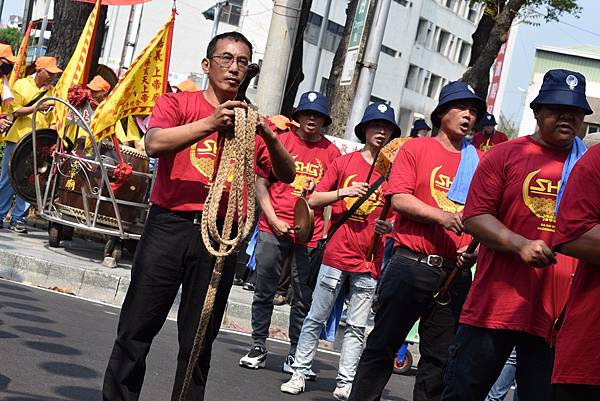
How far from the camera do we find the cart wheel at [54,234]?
44.0 feet

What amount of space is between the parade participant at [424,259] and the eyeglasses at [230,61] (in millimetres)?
1447

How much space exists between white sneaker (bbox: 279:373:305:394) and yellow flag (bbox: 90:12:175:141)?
14.2 feet

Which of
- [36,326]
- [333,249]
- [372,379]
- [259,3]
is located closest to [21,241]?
[36,326]

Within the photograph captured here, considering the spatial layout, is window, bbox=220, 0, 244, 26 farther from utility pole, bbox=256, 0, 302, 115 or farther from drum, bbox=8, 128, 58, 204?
drum, bbox=8, 128, 58, 204

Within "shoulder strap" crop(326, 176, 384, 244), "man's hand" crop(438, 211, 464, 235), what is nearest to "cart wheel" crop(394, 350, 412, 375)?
"shoulder strap" crop(326, 176, 384, 244)

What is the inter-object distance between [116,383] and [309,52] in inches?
2032

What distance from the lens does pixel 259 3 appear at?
54500mm

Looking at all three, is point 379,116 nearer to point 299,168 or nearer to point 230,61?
point 299,168

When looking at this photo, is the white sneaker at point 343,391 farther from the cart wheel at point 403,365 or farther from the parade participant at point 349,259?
the cart wheel at point 403,365

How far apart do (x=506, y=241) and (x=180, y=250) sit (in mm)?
1520

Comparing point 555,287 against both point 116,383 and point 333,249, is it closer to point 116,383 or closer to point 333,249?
Answer: point 116,383

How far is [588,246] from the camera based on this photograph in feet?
13.7

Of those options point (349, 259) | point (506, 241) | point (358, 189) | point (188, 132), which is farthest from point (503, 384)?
point (188, 132)

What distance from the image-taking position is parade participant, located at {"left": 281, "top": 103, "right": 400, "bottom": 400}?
27.7 ft
